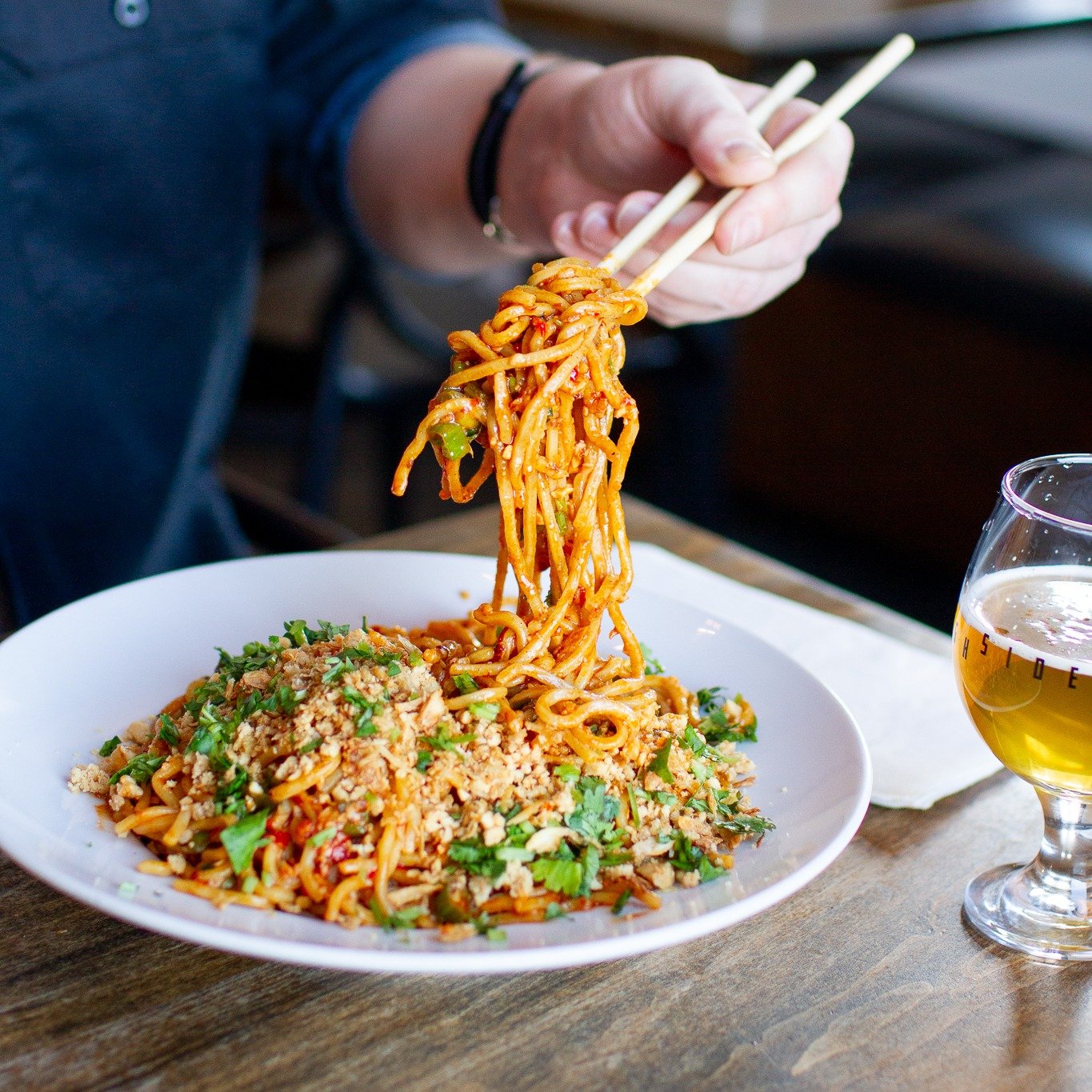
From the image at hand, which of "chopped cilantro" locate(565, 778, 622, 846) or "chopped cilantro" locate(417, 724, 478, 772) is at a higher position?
"chopped cilantro" locate(417, 724, 478, 772)

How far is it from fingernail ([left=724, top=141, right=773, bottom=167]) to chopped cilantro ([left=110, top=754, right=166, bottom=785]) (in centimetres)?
91

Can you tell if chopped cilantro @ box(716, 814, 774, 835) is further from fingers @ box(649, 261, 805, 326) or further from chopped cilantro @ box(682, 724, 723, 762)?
fingers @ box(649, 261, 805, 326)

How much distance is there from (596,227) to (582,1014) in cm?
98

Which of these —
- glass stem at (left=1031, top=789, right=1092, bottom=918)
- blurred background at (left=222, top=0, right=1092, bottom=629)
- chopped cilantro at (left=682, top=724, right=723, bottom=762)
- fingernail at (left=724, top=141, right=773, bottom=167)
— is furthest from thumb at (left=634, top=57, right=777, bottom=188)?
blurred background at (left=222, top=0, right=1092, bottom=629)

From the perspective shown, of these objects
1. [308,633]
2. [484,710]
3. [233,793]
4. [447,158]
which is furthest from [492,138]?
[233,793]

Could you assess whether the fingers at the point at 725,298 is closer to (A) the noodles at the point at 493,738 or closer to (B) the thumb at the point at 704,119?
(B) the thumb at the point at 704,119

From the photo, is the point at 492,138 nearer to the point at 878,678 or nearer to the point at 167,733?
the point at 878,678

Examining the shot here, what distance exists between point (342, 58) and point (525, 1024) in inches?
73.8

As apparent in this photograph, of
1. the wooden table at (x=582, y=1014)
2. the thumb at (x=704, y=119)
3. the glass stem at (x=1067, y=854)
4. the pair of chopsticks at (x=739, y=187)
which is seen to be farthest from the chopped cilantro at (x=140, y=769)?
the thumb at (x=704, y=119)

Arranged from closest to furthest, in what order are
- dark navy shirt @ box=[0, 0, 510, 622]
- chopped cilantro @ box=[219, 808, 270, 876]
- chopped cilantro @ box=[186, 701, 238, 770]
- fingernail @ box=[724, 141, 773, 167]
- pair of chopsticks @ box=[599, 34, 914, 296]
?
1. chopped cilantro @ box=[219, 808, 270, 876]
2. chopped cilantro @ box=[186, 701, 238, 770]
3. pair of chopsticks @ box=[599, 34, 914, 296]
4. fingernail @ box=[724, 141, 773, 167]
5. dark navy shirt @ box=[0, 0, 510, 622]

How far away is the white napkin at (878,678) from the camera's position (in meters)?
1.34

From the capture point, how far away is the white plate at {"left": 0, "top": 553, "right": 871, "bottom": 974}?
0.88 m

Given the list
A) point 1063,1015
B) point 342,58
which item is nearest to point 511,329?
point 1063,1015

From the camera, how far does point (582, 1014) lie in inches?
39.4
